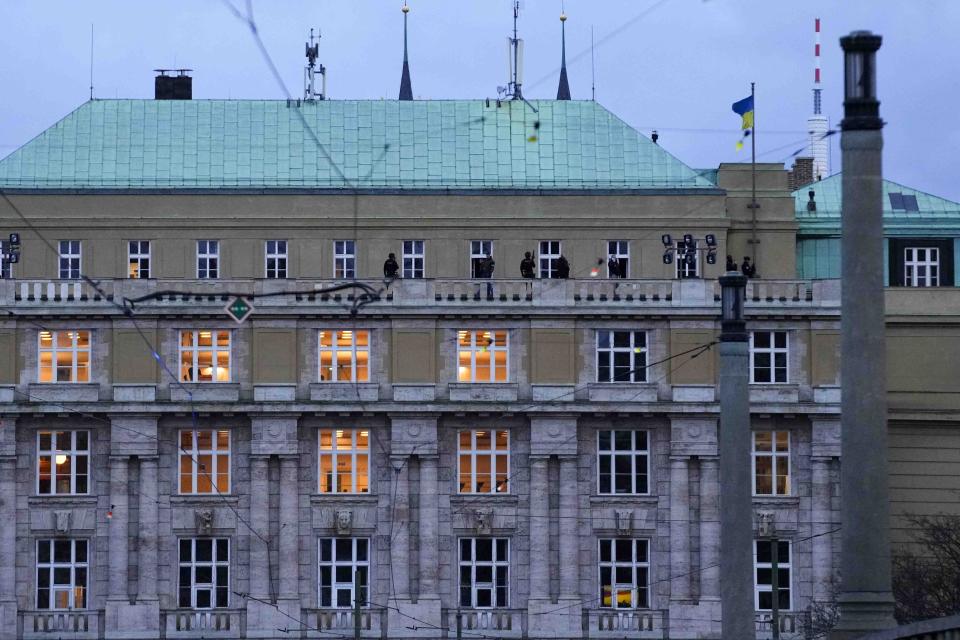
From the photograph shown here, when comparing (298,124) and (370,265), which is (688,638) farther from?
(298,124)

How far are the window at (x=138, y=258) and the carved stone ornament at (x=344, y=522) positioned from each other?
Answer: 43.5 ft

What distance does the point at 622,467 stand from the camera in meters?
97.6

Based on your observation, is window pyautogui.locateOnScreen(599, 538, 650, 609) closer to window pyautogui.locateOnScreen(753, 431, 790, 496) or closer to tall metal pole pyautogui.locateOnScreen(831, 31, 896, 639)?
window pyautogui.locateOnScreen(753, 431, 790, 496)

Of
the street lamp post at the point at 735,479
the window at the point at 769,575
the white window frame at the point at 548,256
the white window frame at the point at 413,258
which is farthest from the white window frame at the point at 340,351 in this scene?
the street lamp post at the point at 735,479

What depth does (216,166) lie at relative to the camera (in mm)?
104875

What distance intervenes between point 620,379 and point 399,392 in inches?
330

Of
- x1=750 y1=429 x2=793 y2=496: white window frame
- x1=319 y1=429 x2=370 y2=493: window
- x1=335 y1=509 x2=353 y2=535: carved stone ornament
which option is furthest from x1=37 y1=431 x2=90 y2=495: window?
x1=750 y1=429 x2=793 y2=496: white window frame

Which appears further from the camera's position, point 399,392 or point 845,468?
point 399,392

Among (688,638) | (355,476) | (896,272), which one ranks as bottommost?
(688,638)

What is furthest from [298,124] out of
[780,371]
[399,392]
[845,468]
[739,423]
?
[845,468]

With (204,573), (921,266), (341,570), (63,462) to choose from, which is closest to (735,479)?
(341,570)

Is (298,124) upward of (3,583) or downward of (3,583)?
upward

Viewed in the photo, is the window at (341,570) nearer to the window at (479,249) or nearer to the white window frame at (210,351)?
the white window frame at (210,351)

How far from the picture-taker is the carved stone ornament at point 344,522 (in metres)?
96.6
